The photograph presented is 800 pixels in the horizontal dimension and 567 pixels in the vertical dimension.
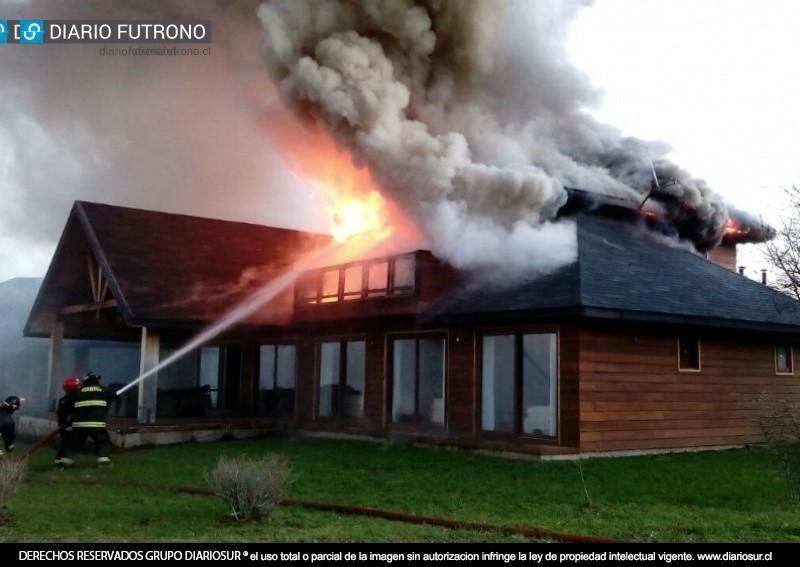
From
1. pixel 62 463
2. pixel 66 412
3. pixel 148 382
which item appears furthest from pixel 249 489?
pixel 148 382

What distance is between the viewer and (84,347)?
95.5 ft

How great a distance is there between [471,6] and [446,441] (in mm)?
9304

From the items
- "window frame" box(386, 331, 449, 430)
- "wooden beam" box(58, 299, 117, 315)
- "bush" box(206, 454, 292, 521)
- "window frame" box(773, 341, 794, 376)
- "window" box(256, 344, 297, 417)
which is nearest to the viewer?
"bush" box(206, 454, 292, 521)

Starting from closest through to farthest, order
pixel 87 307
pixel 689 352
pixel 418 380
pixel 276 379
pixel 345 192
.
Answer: pixel 689 352, pixel 418 380, pixel 345 192, pixel 87 307, pixel 276 379


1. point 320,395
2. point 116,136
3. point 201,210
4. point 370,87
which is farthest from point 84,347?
point 370,87

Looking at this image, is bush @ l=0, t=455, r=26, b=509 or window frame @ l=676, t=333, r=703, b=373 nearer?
bush @ l=0, t=455, r=26, b=509

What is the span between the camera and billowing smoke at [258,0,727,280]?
1548 centimetres

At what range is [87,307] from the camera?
62.0 feet

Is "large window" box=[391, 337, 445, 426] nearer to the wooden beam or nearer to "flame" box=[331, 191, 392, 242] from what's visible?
"flame" box=[331, 191, 392, 242]

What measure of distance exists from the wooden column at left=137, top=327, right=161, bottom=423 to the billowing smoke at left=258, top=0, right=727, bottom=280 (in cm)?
578

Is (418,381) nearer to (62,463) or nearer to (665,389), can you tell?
(665,389)

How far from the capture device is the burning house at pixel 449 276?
1337 cm

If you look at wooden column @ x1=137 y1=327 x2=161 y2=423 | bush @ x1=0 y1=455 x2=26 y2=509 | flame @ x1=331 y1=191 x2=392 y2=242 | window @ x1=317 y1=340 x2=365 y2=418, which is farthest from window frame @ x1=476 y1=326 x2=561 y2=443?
bush @ x1=0 y1=455 x2=26 y2=509

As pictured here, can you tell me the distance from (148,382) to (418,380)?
18.9 feet
